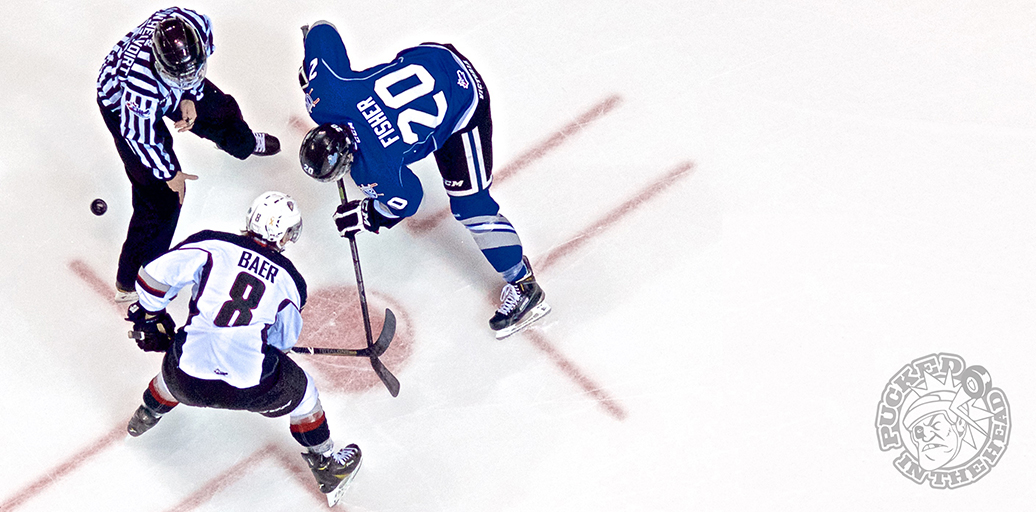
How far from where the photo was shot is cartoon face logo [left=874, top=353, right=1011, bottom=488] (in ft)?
15.8

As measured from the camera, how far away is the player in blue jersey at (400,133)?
4223 millimetres

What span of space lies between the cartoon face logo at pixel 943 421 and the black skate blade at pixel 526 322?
1.81 meters

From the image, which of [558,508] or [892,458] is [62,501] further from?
[892,458]

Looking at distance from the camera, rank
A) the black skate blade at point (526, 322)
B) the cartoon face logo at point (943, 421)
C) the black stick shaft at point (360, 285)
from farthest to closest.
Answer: the black skate blade at point (526, 322) < the cartoon face logo at point (943, 421) < the black stick shaft at point (360, 285)

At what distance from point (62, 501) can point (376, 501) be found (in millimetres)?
1501

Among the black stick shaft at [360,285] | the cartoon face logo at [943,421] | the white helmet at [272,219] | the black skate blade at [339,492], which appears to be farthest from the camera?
the cartoon face logo at [943,421]

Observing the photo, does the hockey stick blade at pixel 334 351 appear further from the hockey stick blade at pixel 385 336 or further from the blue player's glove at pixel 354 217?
the blue player's glove at pixel 354 217

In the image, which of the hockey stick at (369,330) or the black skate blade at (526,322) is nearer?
the hockey stick at (369,330)

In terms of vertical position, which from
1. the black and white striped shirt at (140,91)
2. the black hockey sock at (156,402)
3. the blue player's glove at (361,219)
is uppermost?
the black and white striped shirt at (140,91)

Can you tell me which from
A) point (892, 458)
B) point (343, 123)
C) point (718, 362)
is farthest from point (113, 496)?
point (892, 458)

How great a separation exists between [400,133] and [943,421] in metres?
3.19

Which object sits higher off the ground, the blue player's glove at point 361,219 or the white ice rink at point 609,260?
the blue player's glove at point 361,219

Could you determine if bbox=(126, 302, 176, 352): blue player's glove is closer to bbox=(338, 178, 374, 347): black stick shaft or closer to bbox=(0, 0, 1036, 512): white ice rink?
bbox=(0, 0, 1036, 512): white ice rink

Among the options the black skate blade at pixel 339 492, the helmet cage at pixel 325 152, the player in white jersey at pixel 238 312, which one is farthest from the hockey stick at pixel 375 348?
the helmet cage at pixel 325 152
